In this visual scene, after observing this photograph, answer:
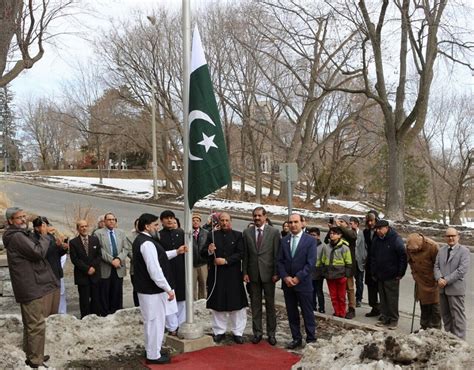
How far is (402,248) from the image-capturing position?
8.20m

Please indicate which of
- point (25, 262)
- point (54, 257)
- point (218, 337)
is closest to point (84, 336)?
point (54, 257)

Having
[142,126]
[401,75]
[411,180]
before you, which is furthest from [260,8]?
[411,180]

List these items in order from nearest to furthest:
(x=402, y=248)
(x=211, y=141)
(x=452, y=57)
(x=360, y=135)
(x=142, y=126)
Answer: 1. (x=211, y=141)
2. (x=402, y=248)
3. (x=452, y=57)
4. (x=142, y=126)
5. (x=360, y=135)

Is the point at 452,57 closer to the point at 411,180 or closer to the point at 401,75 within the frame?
the point at 401,75

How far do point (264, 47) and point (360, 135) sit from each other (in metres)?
12.3

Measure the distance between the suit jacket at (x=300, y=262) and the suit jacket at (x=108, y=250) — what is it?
286cm

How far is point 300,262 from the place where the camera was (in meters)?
7.25

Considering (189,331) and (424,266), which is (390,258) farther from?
(189,331)

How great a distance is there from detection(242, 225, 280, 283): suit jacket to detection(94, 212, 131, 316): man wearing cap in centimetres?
229

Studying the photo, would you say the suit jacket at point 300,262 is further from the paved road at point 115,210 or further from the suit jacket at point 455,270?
the paved road at point 115,210

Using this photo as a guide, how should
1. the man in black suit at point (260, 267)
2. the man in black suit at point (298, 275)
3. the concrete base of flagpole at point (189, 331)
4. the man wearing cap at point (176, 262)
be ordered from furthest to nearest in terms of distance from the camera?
the man wearing cap at point (176, 262) → the man in black suit at point (260, 267) → the man in black suit at point (298, 275) → the concrete base of flagpole at point (189, 331)

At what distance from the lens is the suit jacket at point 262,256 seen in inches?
296

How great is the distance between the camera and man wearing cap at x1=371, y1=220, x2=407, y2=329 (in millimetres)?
8211

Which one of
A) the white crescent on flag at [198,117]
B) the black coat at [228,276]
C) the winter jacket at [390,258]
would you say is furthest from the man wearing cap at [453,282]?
the white crescent on flag at [198,117]
